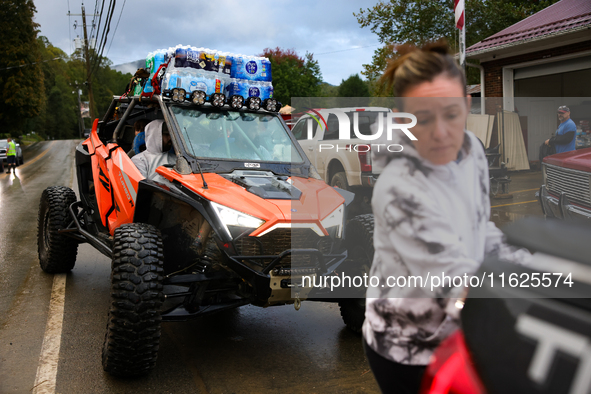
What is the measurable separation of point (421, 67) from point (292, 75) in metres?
48.4

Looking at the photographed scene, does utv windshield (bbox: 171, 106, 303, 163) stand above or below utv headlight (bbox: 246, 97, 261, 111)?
Answer: below

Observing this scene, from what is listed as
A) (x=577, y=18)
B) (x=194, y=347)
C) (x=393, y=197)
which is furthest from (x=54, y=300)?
(x=577, y=18)

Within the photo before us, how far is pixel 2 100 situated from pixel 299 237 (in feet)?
152

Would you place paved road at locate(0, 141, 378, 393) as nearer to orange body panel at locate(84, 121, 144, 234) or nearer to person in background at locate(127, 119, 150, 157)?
orange body panel at locate(84, 121, 144, 234)

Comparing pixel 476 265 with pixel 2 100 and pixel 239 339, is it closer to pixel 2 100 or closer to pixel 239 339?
pixel 239 339

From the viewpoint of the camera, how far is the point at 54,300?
5633mm

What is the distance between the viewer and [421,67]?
5.35ft

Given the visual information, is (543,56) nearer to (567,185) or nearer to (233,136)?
(233,136)

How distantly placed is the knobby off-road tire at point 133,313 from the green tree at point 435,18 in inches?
702

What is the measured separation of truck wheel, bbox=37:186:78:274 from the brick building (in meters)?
8.62

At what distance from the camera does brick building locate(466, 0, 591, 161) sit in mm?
12188

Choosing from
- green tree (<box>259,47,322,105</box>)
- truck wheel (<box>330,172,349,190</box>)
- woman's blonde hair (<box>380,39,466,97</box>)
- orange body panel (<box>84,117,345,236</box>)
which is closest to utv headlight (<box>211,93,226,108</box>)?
orange body panel (<box>84,117,345,236</box>)

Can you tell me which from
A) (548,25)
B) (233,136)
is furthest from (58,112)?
(233,136)

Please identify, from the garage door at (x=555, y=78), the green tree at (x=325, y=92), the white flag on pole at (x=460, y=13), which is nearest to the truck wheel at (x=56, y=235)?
the white flag on pole at (x=460, y=13)
